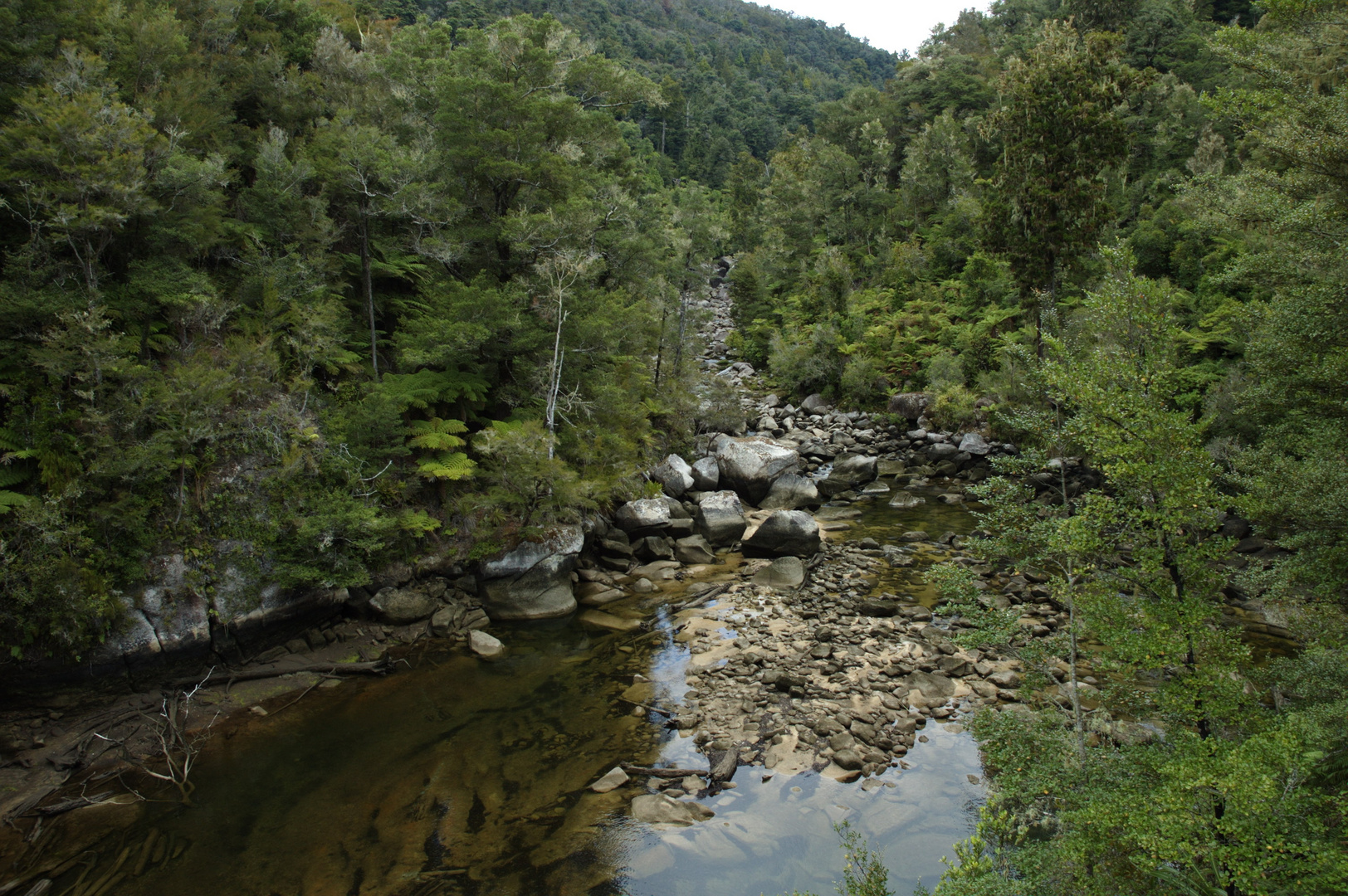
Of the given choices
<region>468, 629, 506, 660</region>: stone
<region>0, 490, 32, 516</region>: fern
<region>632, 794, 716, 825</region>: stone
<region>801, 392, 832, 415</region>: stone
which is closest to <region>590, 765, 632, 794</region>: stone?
<region>632, 794, 716, 825</region>: stone

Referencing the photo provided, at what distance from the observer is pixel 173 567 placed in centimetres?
1241

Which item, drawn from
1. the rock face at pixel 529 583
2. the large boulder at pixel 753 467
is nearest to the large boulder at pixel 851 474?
the large boulder at pixel 753 467

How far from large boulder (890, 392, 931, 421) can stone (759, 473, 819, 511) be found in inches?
454

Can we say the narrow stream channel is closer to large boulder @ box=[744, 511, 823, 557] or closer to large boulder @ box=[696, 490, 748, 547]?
large boulder @ box=[744, 511, 823, 557]

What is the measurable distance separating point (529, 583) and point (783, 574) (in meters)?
6.66

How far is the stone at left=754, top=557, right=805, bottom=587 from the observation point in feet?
55.6

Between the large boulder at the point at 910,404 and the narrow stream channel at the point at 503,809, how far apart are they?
23741 millimetres

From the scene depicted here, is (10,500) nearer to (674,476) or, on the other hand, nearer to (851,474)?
(674,476)

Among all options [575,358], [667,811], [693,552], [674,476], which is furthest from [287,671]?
[674,476]

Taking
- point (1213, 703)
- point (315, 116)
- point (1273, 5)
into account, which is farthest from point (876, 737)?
point (315, 116)

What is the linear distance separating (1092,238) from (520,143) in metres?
21.1

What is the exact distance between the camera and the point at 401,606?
49.1 ft

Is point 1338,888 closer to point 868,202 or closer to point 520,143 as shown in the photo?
point 520,143

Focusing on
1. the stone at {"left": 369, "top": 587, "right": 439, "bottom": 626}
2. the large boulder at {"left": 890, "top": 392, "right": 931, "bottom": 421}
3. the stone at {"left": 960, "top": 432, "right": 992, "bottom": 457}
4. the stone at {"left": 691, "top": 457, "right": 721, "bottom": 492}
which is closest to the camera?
the stone at {"left": 369, "top": 587, "right": 439, "bottom": 626}
